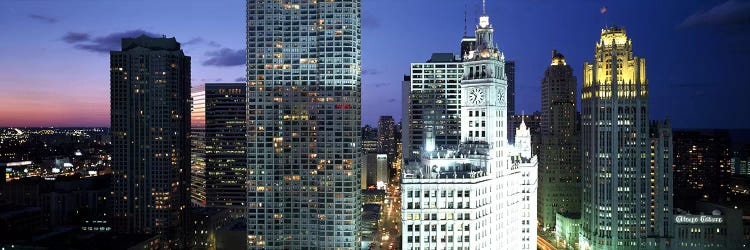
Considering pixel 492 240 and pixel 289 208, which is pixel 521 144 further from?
pixel 289 208

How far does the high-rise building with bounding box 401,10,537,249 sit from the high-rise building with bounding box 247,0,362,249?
58188 millimetres

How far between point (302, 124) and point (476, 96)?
238 feet

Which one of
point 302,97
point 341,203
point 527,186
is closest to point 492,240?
point 527,186

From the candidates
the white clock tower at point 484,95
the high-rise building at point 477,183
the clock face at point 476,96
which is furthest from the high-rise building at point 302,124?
the clock face at point 476,96

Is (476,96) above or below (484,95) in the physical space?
below

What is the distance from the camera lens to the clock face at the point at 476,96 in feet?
441

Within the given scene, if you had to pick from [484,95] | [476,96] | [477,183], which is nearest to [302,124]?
[476,96]

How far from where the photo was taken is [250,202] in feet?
626

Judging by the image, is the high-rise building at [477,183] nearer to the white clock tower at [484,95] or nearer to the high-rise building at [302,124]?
the white clock tower at [484,95]

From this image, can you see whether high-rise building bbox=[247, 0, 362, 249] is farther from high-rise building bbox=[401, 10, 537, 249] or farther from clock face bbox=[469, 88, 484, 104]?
clock face bbox=[469, 88, 484, 104]

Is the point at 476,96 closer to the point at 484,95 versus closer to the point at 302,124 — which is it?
the point at 484,95

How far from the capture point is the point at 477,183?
11625cm

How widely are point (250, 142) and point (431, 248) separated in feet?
303

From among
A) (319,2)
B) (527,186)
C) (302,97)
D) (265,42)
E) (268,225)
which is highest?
(319,2)
